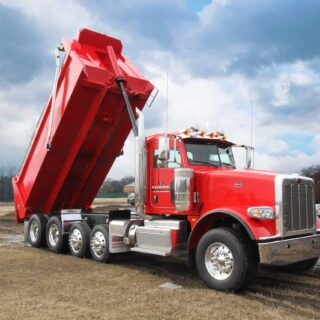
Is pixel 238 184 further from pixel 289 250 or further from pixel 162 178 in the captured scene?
pixel 162 178

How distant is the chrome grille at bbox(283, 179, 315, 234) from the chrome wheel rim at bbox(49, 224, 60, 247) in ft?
20.0

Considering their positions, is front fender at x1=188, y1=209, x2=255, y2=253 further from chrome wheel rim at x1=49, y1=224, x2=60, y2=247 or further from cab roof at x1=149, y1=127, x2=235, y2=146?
chrome wheel rim at x1=49, y1=224, x2=60, y2=247

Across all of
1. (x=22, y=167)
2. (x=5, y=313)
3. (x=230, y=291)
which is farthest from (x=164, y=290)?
(x=22, y=167)

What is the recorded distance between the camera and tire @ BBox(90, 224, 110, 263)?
933 cm

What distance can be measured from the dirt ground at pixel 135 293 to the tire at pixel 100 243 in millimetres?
193

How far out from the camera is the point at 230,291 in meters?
6.74

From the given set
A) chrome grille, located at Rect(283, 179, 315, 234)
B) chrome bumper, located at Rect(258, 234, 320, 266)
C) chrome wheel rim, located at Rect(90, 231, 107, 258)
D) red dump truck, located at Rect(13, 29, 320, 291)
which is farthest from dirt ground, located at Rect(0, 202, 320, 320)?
chrome grille, located at Rect(283, 179, 315, 234)

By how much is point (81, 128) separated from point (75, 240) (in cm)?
257

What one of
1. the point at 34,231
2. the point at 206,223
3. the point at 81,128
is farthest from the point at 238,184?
the point at 34,231

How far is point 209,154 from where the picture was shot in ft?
27.4

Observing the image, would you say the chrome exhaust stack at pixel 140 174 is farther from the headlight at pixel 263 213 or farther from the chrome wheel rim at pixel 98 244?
the headlight at pixel 263 213

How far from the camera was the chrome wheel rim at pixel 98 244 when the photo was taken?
30.9 feet

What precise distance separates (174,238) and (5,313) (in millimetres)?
3031

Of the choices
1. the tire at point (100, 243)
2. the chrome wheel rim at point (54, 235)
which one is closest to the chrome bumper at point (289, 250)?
the tire at point (100, 243)
